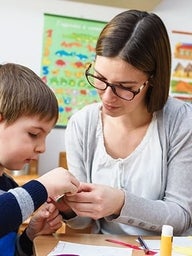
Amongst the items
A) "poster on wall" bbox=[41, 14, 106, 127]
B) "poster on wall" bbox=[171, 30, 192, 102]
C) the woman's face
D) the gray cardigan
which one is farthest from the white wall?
the woman's face

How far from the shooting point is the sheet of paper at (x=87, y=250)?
0.87 metres

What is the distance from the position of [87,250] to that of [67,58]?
6.28ft

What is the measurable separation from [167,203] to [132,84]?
341 mm

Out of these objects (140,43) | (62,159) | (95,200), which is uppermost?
(140,43)

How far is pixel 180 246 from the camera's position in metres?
0.96

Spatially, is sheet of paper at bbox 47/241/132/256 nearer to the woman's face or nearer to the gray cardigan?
the gray cardigan

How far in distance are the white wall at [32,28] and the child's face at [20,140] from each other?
1654 mm

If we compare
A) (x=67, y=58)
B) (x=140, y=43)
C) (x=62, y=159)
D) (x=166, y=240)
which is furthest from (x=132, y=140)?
(x=67, y=58)

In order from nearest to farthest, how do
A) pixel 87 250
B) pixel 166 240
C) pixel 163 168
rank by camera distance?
pixel 166 240 → pixel 87 250 → pixel 163 168

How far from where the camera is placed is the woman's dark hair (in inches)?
43.4

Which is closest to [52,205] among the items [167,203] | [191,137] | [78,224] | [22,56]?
[78,224]

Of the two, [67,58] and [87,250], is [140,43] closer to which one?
[87,250]

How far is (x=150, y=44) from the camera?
1122 millimetres

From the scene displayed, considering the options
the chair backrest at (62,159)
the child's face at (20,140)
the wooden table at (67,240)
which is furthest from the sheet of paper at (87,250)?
the chair backrest at (62,159)
